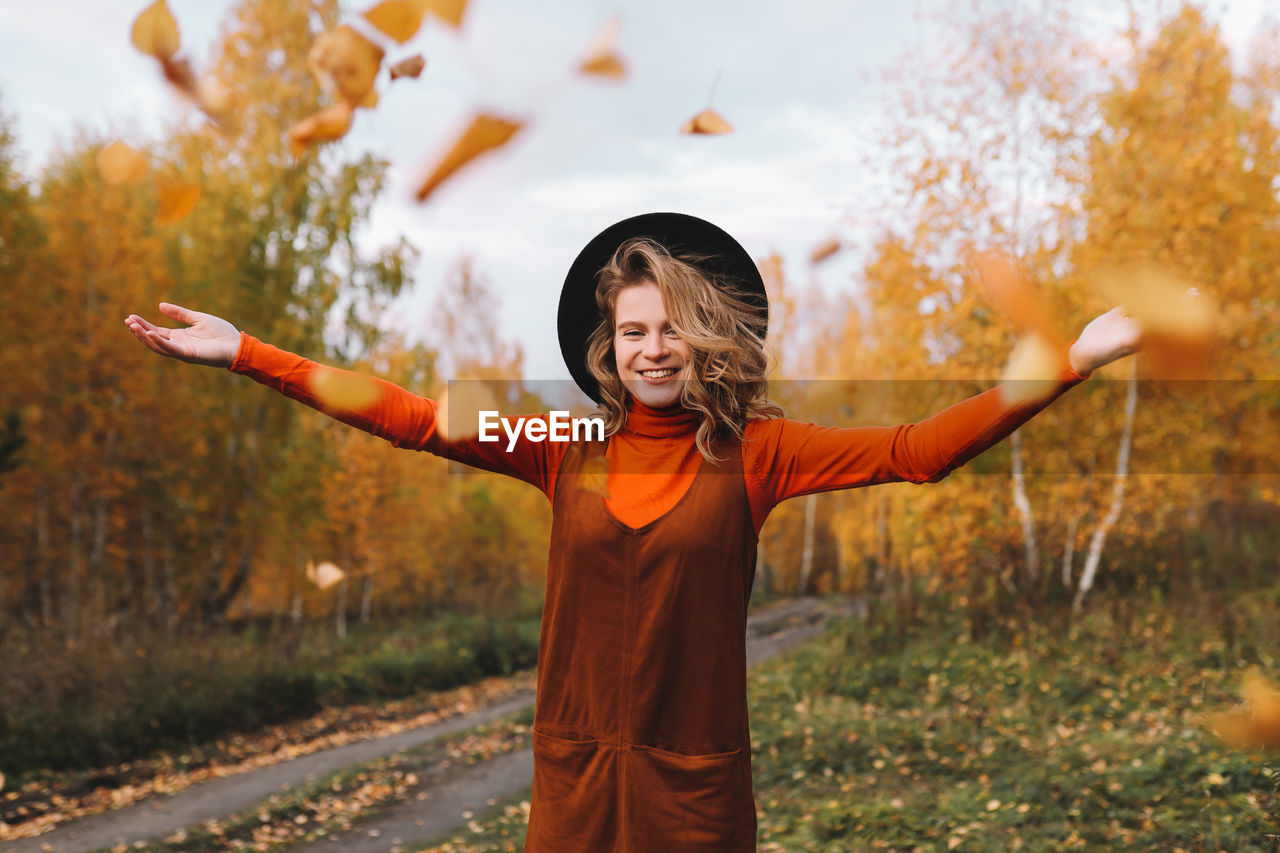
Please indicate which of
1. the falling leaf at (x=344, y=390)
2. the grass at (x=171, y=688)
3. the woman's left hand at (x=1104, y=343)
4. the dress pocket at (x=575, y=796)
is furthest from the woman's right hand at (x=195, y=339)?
the grass at (x=171, y=688)

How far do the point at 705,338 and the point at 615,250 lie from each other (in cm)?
37

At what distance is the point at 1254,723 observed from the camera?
15.0 ft

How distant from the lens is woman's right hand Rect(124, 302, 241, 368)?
1.93m

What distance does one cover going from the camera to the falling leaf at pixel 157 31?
258 cm

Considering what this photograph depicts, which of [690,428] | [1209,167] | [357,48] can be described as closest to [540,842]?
[690,428]

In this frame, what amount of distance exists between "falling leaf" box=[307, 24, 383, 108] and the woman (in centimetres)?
99

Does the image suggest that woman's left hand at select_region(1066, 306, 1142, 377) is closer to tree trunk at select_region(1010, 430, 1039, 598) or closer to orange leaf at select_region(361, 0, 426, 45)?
orange leaf at select_region(361, 0, 426, 45)

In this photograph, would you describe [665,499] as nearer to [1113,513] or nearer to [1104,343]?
[1104,343]

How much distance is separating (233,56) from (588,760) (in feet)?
55.1

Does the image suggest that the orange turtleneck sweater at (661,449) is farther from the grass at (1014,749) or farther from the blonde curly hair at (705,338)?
the grass at (1014,749)

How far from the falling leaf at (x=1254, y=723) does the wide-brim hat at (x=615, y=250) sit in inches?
157

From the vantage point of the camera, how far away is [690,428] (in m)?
2.06

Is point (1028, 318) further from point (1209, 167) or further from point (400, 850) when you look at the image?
point (1209, 167)

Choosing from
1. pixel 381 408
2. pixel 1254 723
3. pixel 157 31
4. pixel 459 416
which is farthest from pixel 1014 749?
pixel 157 31
